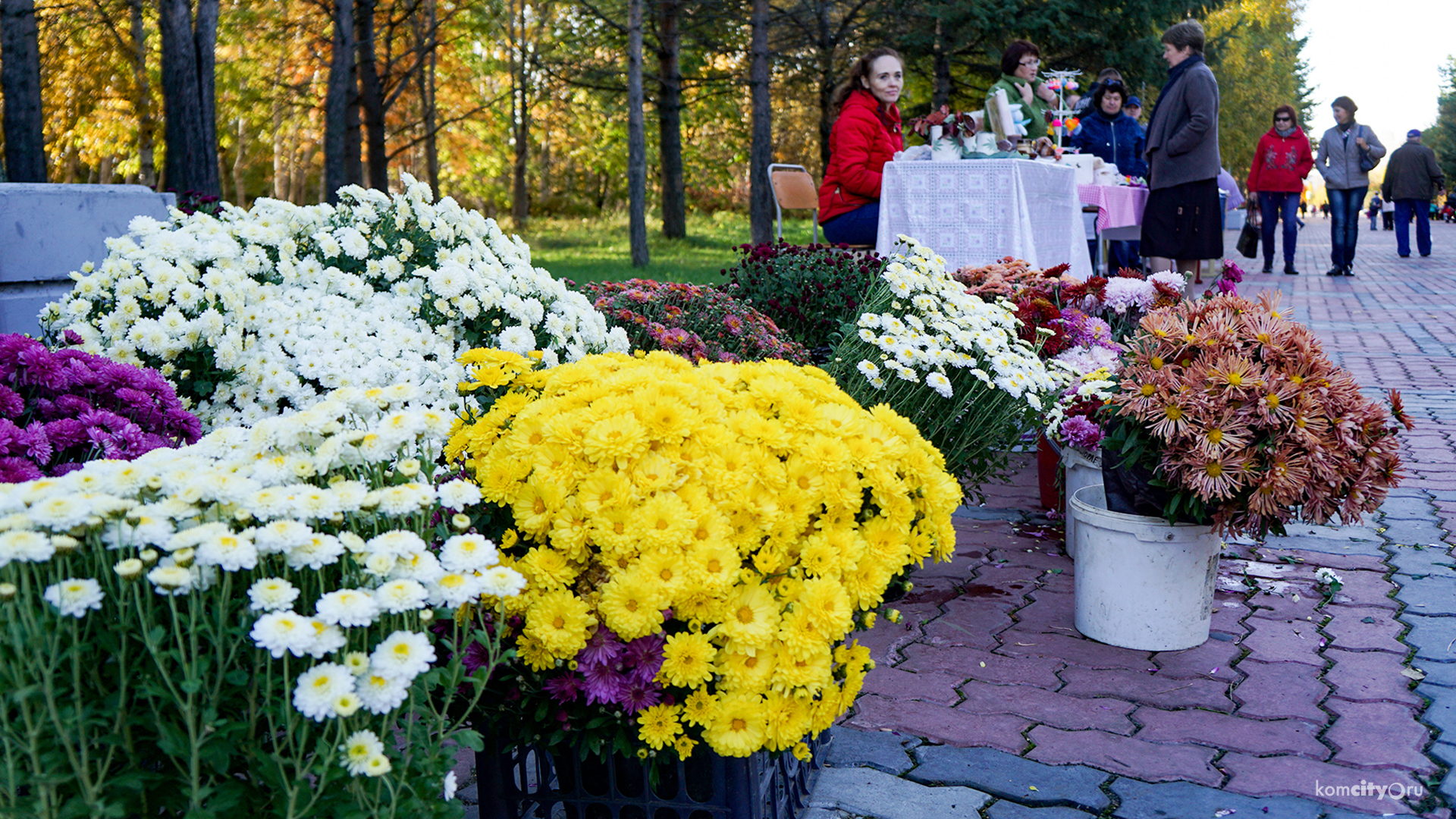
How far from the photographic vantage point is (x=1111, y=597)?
3.09 m

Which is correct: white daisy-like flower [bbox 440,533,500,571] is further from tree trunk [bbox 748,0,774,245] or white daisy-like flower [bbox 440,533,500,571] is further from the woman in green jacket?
tree trunk [bbox 748,0,774,245]

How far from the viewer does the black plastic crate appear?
75.5 inches

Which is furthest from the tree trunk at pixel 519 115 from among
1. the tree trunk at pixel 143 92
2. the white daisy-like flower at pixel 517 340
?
the white daisy-like flower at pixel 517 340

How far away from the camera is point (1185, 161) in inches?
313

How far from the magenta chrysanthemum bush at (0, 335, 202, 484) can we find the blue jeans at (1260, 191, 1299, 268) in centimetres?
1470

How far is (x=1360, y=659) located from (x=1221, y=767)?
83 centimetres

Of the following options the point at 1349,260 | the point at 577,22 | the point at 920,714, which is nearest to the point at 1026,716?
the point at 920,714

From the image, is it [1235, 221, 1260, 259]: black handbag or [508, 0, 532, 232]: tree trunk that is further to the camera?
[508, 0, 532, 232]: tree trunk

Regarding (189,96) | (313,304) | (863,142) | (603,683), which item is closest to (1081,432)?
(603,683)

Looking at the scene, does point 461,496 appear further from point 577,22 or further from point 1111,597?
point 577,22

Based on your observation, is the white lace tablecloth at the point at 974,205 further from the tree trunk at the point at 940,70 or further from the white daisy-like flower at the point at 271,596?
the tree trunk at the point at 940,70

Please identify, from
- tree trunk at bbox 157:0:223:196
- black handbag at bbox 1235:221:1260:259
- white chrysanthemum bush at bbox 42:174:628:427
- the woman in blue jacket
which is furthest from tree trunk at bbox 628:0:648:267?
white chrysanthemum bush at bbox 42:174:628:427

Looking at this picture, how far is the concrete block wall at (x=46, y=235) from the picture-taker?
12.4 feet

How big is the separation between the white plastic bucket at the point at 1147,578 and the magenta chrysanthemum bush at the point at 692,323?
1.47m
